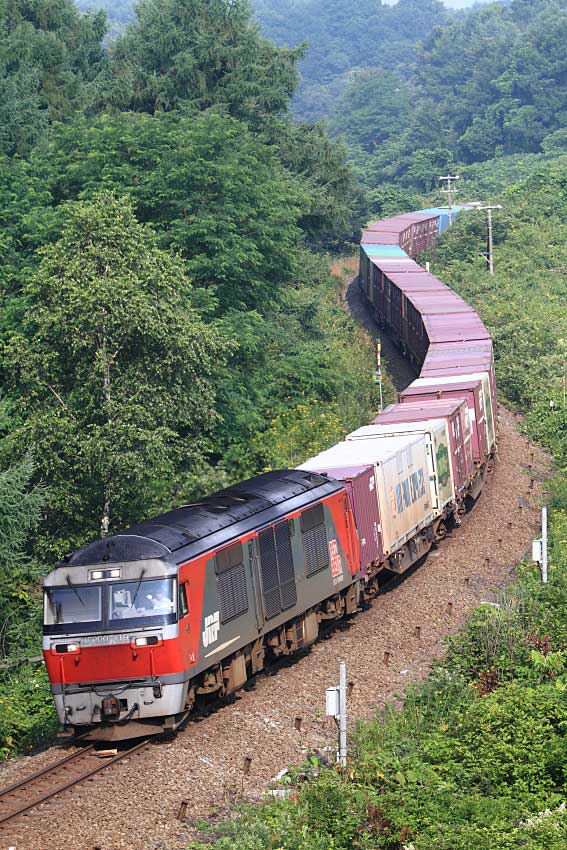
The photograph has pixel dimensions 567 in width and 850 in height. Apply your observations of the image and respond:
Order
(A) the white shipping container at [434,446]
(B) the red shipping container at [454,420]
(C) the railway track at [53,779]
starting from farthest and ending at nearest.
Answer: (B) the red shipping container at [454,420] < (A) the white shipping container at [434,446] < (C) the railway track at [53,779]

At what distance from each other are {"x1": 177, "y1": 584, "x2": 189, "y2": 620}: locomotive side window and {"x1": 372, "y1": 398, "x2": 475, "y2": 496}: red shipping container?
12.2 meters

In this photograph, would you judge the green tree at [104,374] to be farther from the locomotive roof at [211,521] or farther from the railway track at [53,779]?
the railway track at [53,779]

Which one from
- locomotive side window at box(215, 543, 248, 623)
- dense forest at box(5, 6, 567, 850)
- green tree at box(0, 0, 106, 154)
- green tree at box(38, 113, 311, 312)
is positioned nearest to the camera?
dense forest at box(5, 6, 567, 850)

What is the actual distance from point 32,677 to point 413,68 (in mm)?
168934

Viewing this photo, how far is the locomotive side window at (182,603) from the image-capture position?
51.0 ft

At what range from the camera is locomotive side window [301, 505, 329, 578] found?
758 inches

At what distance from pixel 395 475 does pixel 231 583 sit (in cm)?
719

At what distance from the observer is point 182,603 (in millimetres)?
15664

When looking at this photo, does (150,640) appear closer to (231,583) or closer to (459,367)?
(231,583)

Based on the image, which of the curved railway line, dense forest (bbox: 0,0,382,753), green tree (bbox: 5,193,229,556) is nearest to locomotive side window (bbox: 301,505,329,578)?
the curved railway line

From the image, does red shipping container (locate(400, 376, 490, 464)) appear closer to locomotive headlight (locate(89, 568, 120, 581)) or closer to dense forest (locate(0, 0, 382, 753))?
dense forest (locate(0, 0, 382, 753))

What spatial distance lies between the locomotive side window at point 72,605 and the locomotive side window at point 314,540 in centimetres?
462

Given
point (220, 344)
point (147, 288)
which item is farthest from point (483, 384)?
point (147, 288)

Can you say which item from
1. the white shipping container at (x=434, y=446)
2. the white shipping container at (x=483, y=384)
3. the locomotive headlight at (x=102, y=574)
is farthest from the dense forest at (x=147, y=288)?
the white shipping container at (x=434, y=446)
